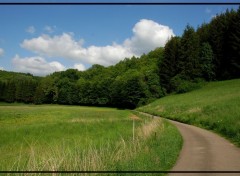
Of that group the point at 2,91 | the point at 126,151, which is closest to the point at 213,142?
the point at 126,151

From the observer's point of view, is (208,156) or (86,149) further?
(86,149)

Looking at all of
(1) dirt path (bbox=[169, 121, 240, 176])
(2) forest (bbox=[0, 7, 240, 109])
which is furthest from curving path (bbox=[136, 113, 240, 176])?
(2) forest (bbox=[0, 7, 240, 109])

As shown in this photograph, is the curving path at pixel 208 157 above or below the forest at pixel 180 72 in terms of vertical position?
below

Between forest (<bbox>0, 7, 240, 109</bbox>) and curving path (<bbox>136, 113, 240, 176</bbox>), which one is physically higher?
forest (<bbox>0, 7, 240, 109</bbox>)

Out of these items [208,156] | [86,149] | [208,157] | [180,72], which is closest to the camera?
[208,157]

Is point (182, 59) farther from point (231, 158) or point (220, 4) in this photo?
point (220, 4)

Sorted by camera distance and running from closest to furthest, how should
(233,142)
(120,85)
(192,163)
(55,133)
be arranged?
(192,163) < (233,142) < (55,133) < (120,85)

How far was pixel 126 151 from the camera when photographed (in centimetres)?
1686

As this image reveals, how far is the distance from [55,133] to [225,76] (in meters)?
59.1

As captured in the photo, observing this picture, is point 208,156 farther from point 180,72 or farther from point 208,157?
point 180,72

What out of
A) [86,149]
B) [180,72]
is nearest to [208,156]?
[86,149]

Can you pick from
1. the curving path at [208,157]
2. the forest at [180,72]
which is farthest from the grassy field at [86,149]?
the forest at [180,72]

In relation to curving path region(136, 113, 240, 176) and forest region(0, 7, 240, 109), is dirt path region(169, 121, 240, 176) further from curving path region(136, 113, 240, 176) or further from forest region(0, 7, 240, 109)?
forest region(0, 7, 240, 109)

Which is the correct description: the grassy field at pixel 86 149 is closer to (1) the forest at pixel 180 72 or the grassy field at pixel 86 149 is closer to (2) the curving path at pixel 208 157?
(2) the curving path at pixel 208 157
